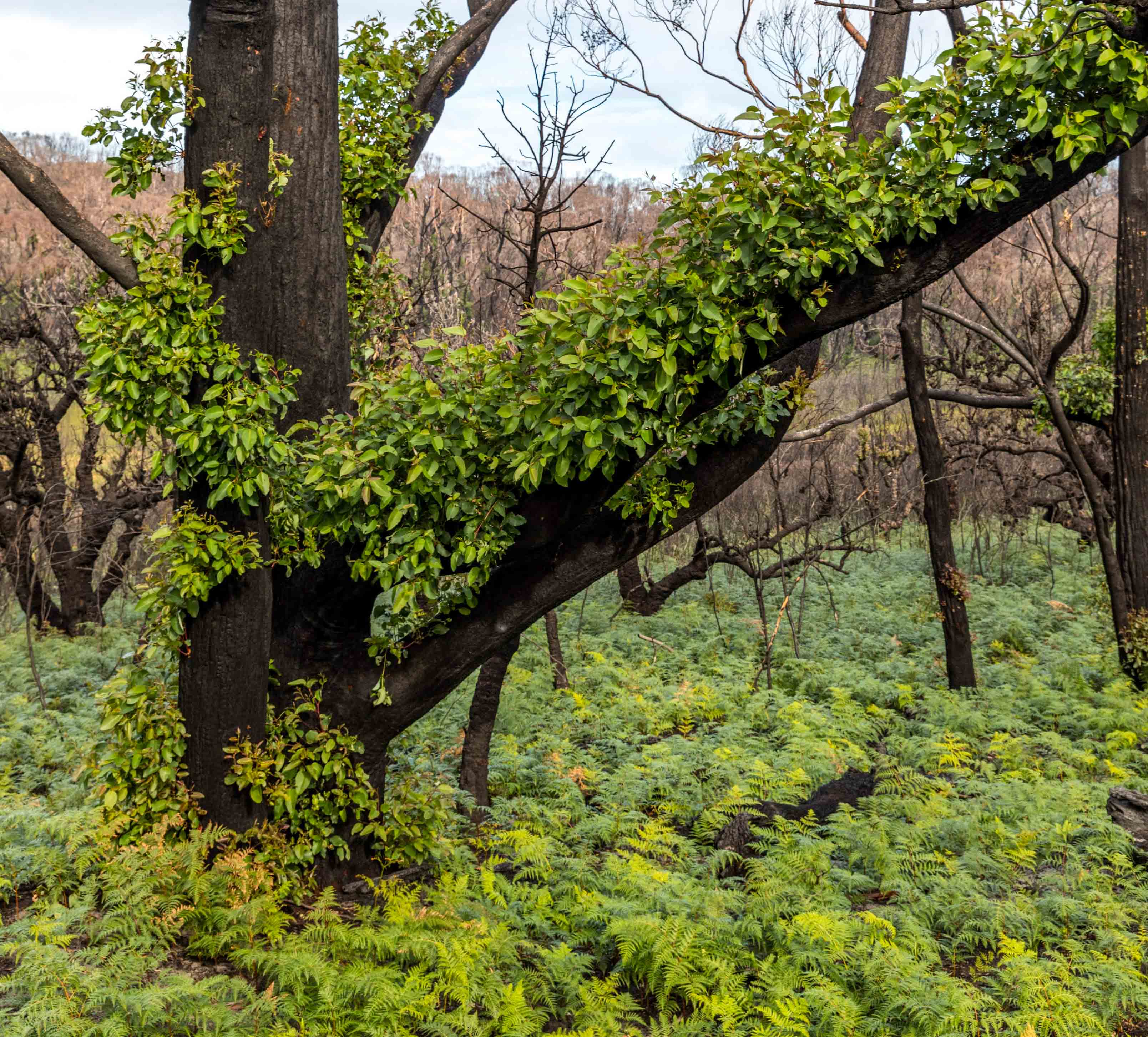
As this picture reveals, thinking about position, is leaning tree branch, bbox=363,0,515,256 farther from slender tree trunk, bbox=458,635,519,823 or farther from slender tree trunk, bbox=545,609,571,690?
slender tree trunk, bbox=545,609,571,690

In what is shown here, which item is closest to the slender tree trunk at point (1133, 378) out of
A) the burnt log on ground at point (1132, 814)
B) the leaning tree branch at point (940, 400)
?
the leaning tree branch at point (940, 400)

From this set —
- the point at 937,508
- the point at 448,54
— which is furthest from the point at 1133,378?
the point at 448,54

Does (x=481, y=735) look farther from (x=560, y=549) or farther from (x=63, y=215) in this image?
(x=63, y=215)

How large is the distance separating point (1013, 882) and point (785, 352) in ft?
12.9

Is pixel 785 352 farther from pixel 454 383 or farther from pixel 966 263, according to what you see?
pixel 966 263

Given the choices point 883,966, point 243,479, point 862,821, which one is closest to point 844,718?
point 862,821

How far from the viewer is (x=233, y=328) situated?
4746mm

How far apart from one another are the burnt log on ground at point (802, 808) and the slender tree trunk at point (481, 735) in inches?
72.1

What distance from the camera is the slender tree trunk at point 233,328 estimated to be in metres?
4.56

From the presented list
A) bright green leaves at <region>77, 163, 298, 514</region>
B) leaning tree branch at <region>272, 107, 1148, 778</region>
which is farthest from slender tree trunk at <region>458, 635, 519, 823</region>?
bright green leaves at <region>77, 163, 298, 514</region>

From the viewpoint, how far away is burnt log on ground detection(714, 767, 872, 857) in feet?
21.1

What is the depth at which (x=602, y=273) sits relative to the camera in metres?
4.55

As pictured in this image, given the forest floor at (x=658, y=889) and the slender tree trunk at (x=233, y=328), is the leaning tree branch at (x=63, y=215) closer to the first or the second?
the slender tree trunk at (x=233, y=328)

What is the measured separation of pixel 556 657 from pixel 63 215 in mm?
6609
